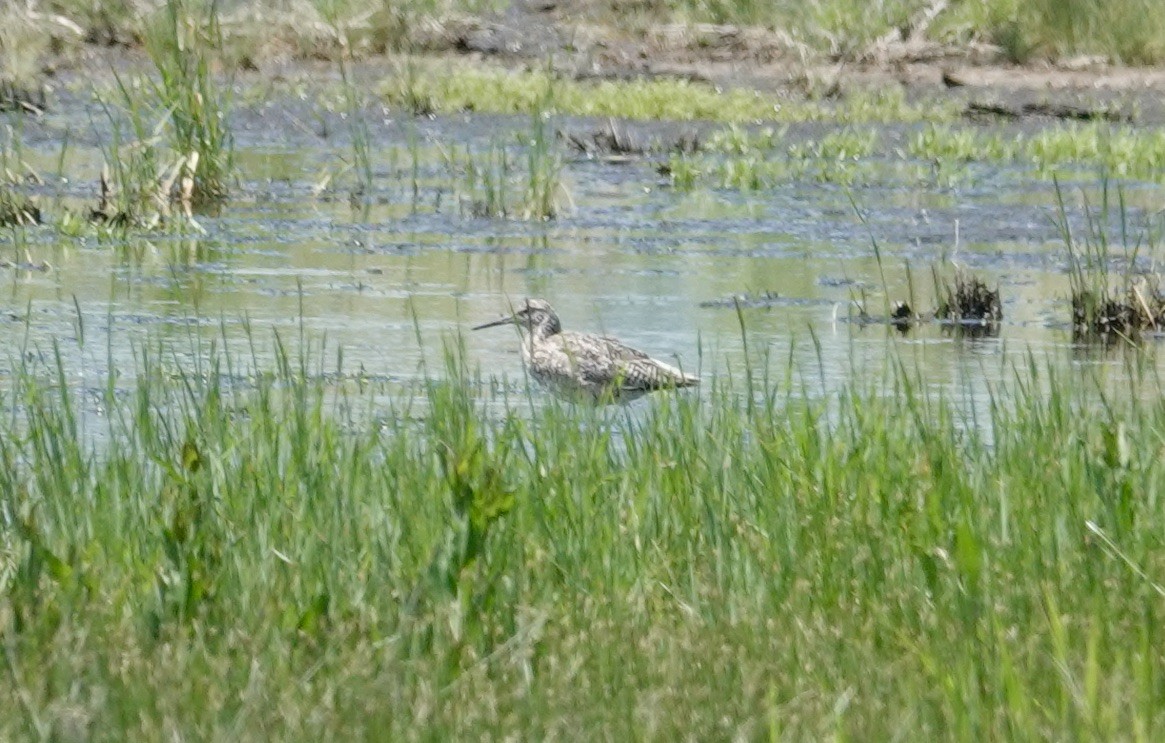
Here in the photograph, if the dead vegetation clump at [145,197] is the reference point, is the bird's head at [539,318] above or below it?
below

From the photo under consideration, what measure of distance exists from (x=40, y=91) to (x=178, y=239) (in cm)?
624

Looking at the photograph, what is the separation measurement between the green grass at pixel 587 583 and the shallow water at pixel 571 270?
1.40 metres

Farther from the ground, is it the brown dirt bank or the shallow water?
the brown dirt bank

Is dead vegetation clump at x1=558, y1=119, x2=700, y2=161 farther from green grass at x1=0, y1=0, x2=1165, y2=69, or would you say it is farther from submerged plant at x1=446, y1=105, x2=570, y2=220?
green grass at x1=0, y1=0, x2=1165, y2=69

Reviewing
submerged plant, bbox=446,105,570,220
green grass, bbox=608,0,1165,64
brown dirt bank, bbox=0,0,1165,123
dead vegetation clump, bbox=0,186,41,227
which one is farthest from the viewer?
green grass, bbox=608,0,1165,64

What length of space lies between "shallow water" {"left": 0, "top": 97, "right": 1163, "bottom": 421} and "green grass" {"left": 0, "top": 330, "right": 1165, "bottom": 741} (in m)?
1.40

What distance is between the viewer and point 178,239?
11.7m

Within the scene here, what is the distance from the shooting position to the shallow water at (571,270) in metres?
8.91

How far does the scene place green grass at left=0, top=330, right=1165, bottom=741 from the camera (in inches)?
136

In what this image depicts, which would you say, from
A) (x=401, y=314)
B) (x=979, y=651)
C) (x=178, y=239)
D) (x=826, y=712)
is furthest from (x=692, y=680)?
(x=178, y=239)

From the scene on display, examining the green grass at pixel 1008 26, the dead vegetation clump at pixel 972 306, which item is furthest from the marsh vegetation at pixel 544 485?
the green grass at pixel 1008 26

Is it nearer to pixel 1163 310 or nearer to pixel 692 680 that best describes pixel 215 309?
pixel 1163 310

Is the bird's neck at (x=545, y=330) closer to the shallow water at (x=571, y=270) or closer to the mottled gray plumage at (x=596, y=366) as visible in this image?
the mottled gray plumage at (x=596, y=366)

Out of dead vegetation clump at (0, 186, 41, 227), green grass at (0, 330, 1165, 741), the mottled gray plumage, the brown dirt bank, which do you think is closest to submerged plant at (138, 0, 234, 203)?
dead vegetation clump at (0, 186, 41, 227)
